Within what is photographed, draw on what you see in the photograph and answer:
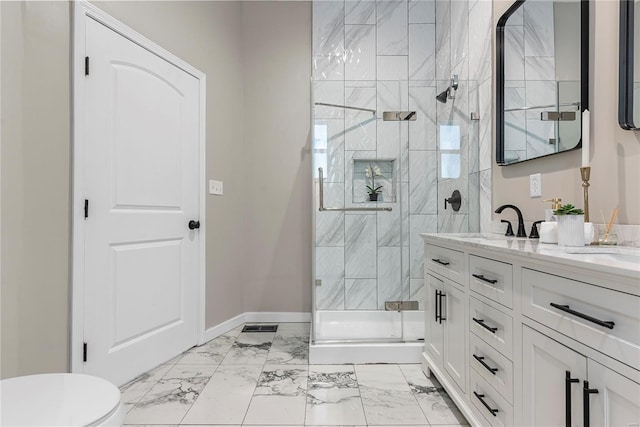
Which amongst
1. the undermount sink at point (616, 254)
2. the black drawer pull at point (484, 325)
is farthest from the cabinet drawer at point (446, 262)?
the undermount sink at point (616, 254)

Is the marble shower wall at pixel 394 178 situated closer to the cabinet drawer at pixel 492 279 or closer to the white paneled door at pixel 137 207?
the white paneled door at pixel 137 207

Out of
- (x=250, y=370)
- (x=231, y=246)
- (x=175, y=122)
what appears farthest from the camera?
(x=231, y=246)

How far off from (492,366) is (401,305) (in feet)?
4.85

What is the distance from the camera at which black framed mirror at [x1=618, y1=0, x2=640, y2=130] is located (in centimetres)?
118

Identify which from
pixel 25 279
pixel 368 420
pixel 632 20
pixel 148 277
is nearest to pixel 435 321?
pixel 368 420

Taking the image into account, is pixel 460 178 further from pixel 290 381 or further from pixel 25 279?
pixel 25 279

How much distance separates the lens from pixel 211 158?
278 centimetres

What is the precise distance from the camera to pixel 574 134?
1481 millimetres

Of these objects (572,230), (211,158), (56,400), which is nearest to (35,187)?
(56,400)

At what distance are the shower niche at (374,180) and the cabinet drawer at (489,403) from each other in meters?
1.66

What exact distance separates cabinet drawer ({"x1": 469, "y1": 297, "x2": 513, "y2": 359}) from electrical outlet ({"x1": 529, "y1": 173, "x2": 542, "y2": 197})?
0.66 meters

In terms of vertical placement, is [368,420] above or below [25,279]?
below

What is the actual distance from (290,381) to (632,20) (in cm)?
216

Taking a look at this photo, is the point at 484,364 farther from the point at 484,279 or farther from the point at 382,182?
the point at 382,182
